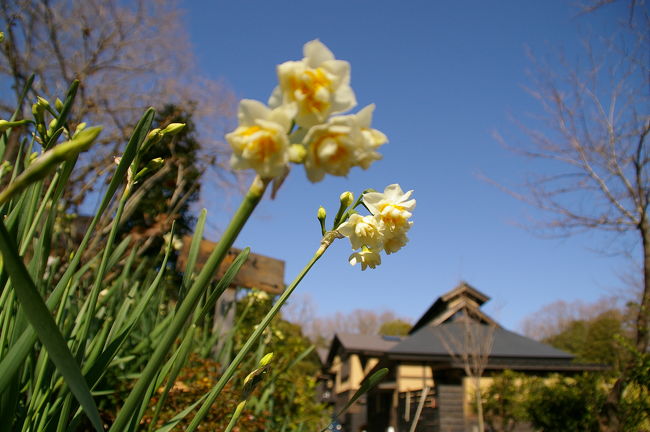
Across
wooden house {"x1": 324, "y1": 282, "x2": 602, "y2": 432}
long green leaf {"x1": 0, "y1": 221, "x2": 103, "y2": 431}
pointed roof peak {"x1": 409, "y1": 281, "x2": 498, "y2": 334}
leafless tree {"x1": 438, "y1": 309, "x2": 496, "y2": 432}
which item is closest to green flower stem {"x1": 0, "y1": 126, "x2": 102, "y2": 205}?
long green leaf {"x1": 0, "y1": 221, "x2": 103, "y2": 431}

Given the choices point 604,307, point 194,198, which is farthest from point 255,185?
point 604,307

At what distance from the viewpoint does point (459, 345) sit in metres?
13.3

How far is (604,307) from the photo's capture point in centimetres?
2889

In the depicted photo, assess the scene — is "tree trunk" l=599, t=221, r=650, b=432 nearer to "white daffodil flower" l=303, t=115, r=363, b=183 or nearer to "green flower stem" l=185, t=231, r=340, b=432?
"green flower stem" l=185, t=231, r=340, b=432

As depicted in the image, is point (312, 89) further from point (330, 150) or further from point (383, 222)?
point (383, 222)

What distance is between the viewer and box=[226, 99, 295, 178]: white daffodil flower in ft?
1.53

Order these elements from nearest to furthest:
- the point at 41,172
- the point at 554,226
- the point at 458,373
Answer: the point at 41,172 < the point at 554,226 < the point at 458,373

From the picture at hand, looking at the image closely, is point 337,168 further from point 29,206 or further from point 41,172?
point 29,206

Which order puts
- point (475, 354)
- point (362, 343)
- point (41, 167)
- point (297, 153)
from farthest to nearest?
point (362, 343), point (475, 354), point (297, 153), point (41, 167)

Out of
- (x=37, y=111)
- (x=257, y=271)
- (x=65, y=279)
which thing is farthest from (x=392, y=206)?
(x=257, y=271)

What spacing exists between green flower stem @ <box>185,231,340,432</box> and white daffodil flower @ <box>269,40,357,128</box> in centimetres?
31

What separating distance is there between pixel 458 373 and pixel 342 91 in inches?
566

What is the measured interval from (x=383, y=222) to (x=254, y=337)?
345mm

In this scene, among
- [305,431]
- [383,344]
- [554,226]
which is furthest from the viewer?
[383,344]
